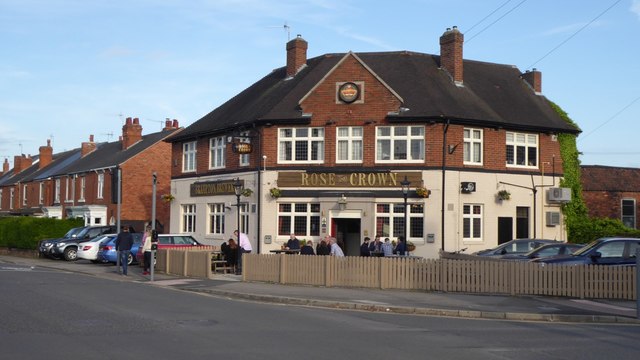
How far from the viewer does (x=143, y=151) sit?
52.9m

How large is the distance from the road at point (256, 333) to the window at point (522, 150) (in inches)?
755

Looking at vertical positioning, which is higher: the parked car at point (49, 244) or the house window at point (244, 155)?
the house window at point (244, 155)

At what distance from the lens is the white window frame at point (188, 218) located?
40219mm

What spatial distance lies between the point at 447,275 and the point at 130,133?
132 ft

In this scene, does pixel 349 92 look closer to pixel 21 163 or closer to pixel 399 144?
pixel 399 144

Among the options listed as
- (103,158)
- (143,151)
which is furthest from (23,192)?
(143,151)

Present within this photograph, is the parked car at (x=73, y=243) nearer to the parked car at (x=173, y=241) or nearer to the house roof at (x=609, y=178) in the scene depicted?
the parked car at (x=173, y=241)

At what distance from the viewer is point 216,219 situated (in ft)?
125

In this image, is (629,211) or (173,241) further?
(629,211)

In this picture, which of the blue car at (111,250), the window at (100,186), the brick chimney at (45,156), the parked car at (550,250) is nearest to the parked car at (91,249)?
the blue car at (111,250)

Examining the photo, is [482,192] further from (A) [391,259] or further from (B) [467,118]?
(A) [391,259]

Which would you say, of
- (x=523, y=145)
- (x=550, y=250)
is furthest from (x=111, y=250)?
(x=523, y=145)

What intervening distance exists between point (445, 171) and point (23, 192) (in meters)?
49.0

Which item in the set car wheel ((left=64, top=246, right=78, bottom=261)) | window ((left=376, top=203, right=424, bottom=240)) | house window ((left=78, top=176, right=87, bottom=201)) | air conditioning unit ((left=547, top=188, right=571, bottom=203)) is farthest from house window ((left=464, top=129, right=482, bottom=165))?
house window ((left=78, top=176, right=87, bottom=201))
